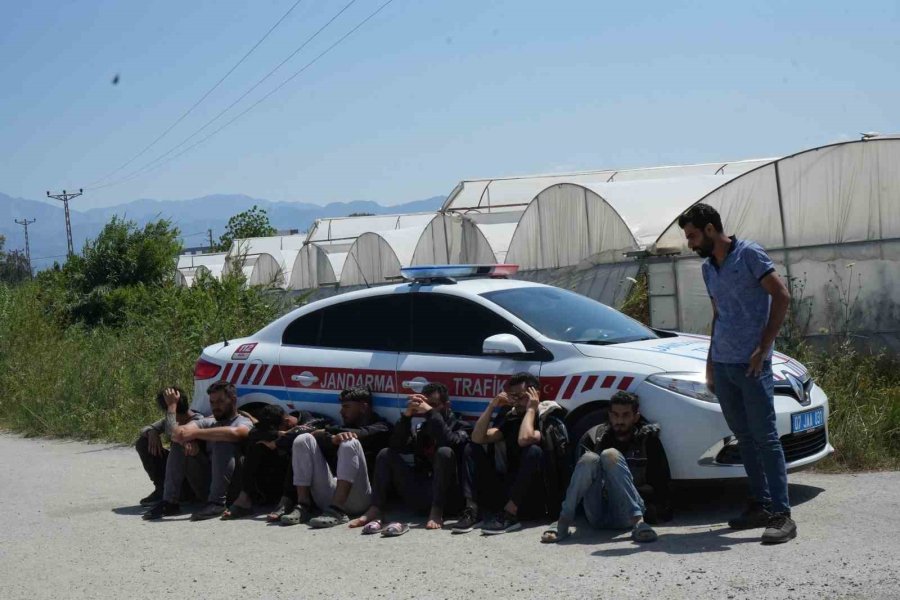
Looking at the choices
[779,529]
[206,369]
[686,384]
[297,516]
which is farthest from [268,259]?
[779,529]

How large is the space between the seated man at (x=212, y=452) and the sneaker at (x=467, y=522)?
2127 millimetres

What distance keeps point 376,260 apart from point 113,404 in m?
9.71

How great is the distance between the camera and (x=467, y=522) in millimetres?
7473

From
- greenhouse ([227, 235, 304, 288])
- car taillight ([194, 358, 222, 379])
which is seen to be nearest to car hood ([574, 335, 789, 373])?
car taillight ([194, 358, 222, 379])

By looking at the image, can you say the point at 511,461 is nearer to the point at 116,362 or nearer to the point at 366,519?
the point at 366,519

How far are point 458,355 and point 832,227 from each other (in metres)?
6.03

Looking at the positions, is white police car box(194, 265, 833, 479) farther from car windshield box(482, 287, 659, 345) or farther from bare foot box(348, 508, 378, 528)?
bare foot box(348, 508, 378, 528)

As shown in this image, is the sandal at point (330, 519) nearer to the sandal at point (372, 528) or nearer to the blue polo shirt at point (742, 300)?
the sandal at point (372, 528)

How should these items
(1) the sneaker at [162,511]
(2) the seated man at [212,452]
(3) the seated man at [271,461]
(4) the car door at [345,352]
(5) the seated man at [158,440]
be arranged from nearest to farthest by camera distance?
(3) the seated man at [271,461]
(4) the car door at [345,352]
(2) the seated man at [212,452]
(1) the sneaker at [162,511]
(5) the seated man at [158,440]

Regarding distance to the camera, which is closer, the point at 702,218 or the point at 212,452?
the point at 702,218

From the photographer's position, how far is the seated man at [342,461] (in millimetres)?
8164

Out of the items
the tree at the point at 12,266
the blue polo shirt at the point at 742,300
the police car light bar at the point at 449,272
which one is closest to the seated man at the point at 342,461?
the police car light bar at the point at 449,272

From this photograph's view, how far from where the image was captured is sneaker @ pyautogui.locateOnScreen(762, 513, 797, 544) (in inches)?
247

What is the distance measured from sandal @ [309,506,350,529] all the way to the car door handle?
107 cm
